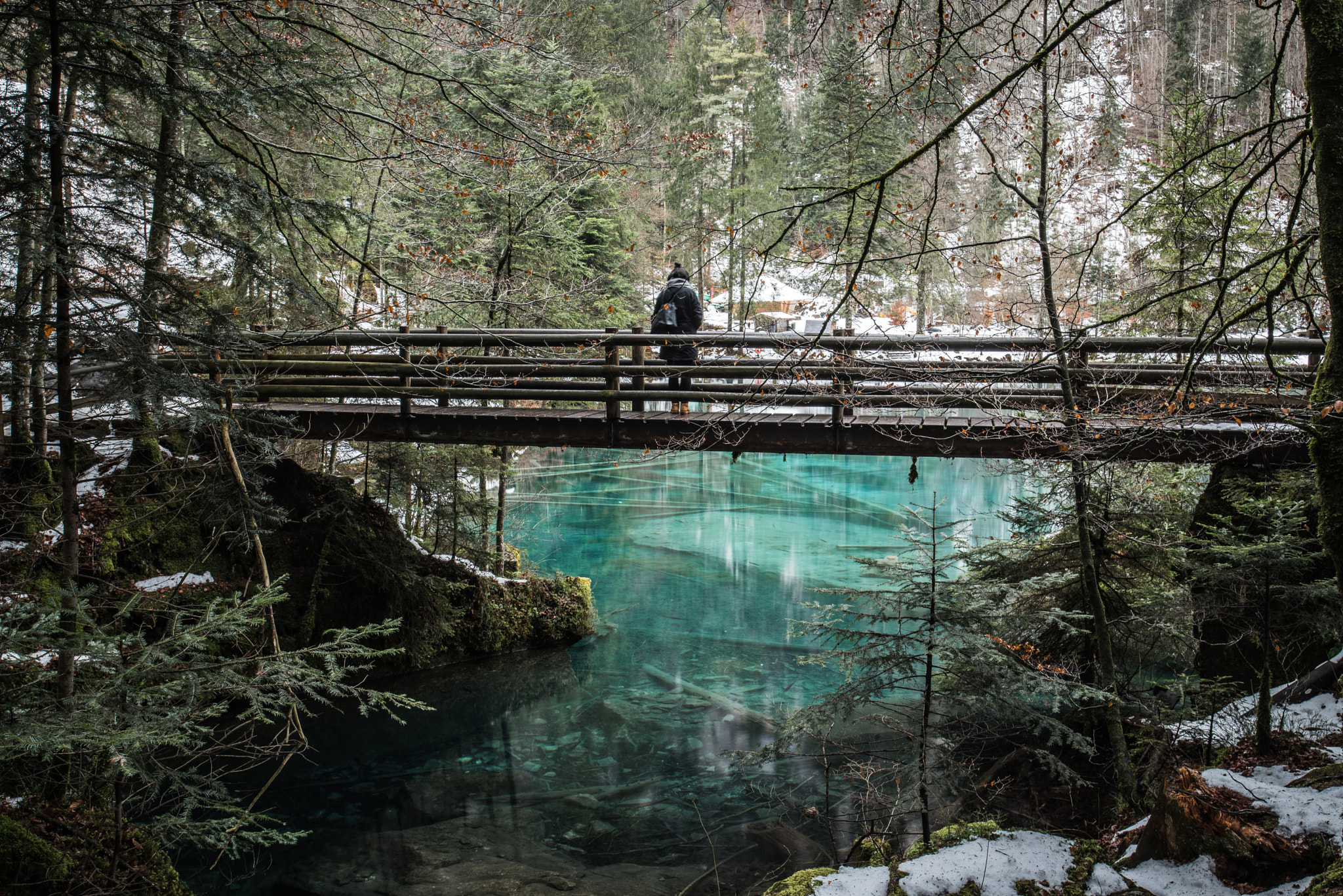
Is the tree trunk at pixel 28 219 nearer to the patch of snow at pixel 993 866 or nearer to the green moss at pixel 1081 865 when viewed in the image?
the patch of snow at pixel 993 866

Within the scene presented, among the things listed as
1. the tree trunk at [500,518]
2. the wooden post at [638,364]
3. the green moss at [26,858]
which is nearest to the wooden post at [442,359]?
the wooden post at [638,364]

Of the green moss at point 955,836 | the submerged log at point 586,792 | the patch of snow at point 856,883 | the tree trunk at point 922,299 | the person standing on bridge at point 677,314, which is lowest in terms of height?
the submerged log at point 586,792

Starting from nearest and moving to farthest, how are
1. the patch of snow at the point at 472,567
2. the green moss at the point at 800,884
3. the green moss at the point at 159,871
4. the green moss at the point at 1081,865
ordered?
the green moss at the point at 1081,865
the green moss at the point at 800,884
the green moss at the point at 159,871
the patch of snow at the point at 472,567

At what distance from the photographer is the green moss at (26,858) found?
140 inches

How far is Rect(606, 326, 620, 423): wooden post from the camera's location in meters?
7.21

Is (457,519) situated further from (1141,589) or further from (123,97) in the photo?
(1141,589)

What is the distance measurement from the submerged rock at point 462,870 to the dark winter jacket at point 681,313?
4.85 meters

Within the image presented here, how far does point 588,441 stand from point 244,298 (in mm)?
4271

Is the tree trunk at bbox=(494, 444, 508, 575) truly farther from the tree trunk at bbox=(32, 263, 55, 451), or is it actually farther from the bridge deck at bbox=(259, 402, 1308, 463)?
the tree trunk at bbox=(32, 263, 55, 451)

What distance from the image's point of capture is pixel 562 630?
11695 millimetres

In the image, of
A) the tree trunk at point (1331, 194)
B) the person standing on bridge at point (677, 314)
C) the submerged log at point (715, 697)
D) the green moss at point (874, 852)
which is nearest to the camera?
the tree trunk at point (1331, 194)

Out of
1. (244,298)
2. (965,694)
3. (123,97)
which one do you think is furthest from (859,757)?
(123,97)

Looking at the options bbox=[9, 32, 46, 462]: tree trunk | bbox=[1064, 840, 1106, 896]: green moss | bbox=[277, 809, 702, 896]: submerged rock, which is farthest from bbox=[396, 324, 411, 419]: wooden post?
bbox=[1064, 840, 1106, 896]: green moss

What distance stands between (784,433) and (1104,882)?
4242mm
